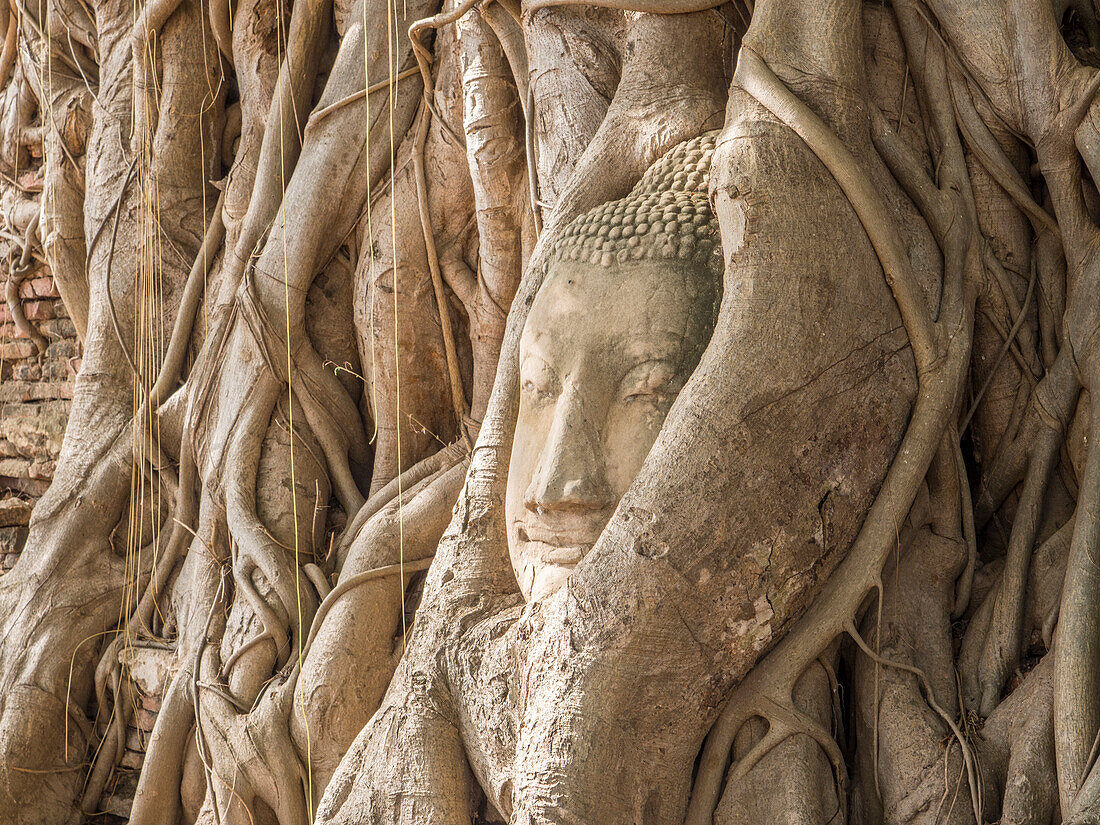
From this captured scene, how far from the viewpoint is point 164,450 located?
348cm

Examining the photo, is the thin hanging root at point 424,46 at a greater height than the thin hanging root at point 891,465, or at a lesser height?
greater

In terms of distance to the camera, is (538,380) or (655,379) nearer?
(655,379)

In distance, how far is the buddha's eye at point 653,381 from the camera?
6.07 feet

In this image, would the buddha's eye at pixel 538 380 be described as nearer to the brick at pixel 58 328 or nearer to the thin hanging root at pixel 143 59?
the thin hanging root at pixel 143 59

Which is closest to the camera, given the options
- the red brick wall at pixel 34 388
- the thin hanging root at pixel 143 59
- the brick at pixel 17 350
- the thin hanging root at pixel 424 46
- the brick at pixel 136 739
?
the thin hanging root at pixel 424 46

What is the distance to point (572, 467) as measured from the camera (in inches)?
72.6

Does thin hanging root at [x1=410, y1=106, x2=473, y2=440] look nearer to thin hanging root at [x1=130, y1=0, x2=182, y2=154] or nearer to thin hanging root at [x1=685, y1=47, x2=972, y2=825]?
thin hanging root at [x1=130, y1=0, x2=182, y2=154]

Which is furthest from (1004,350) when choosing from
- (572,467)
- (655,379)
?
(572,467)

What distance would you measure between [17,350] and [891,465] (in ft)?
11.5

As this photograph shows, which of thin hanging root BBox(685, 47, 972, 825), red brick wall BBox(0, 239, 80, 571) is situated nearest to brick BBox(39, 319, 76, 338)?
red brick wall BBox(0, 239, 80, 571)

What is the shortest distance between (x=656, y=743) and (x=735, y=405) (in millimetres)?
501

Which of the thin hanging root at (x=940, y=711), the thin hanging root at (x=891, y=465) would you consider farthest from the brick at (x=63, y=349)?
the thin hanging root at (x=940, y=711)

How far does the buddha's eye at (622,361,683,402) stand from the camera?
1.85 m

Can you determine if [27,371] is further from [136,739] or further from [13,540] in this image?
[136,739]
